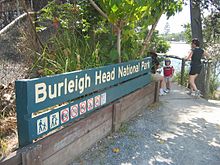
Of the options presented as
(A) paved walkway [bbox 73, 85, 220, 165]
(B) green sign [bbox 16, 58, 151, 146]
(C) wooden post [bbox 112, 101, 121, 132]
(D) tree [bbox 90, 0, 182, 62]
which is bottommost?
(A) paved walkway [bbox 73, 85, 220, 165]

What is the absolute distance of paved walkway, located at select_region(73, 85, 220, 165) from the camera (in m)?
3.35

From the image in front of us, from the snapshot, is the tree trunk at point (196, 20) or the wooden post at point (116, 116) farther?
the tree trunk at point (196, 20)

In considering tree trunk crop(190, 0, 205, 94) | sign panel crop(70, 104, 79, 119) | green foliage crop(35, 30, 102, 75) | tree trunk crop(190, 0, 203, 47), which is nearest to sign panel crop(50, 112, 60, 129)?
sign panel crop(70, 104, 79, 119)

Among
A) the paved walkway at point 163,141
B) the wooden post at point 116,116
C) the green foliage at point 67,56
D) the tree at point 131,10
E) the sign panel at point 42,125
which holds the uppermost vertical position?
the tree at point 131,10

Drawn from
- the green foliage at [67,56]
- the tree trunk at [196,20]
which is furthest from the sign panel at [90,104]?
the tree trunk at [196,20]

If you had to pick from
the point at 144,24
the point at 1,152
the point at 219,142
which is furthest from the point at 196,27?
the point at 1,152

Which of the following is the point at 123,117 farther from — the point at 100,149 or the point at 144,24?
the point at 144,24

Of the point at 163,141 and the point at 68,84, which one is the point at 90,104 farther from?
the point at 163,141

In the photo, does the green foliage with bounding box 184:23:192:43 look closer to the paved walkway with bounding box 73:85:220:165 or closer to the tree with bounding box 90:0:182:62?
the tree with bounding box 90:0:182:62

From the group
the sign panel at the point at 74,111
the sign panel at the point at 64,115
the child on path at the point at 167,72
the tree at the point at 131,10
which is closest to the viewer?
the sign panel at the point at 64,115

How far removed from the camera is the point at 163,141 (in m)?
3.93

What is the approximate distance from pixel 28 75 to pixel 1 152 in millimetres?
1974

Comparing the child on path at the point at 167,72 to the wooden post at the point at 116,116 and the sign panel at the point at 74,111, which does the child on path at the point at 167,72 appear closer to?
the wooden post at the point at 116,116

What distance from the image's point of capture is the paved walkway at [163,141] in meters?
3.35
